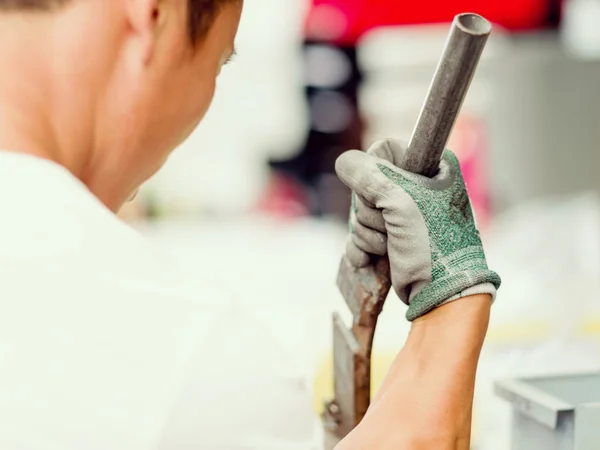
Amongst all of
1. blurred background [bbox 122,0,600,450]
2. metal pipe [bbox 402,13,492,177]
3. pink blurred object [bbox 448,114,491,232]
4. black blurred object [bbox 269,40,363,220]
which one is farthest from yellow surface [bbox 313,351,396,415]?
black blurred object [bbox 269,40,363,220]

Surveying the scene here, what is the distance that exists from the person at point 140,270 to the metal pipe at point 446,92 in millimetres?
35

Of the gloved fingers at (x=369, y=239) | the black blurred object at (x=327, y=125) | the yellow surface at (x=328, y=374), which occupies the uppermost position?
the gloved fingers at (x=369, y=239)

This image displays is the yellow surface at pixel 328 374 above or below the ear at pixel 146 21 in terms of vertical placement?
below

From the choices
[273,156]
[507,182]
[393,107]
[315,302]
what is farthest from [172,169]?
[315,302]

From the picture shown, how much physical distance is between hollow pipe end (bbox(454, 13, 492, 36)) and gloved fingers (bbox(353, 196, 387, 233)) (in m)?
0.23

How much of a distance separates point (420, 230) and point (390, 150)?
151mm

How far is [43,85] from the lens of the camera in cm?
86

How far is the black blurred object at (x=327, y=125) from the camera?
518cm

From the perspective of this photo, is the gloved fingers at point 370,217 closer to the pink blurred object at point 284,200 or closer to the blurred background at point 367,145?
the blurred background at point 367,145

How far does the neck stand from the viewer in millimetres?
845

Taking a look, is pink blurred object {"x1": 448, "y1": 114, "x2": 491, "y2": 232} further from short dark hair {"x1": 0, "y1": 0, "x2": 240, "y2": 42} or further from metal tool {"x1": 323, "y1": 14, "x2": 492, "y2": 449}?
short dark hair {"x1": 0, "y1": 0, "x2": 240, "y2": 42}

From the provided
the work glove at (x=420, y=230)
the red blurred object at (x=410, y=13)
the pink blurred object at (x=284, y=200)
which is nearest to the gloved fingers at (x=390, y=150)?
the work glove at (x=420, y=230)

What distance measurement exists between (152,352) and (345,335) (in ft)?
1.26

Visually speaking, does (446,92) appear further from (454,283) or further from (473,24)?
(454,283)
